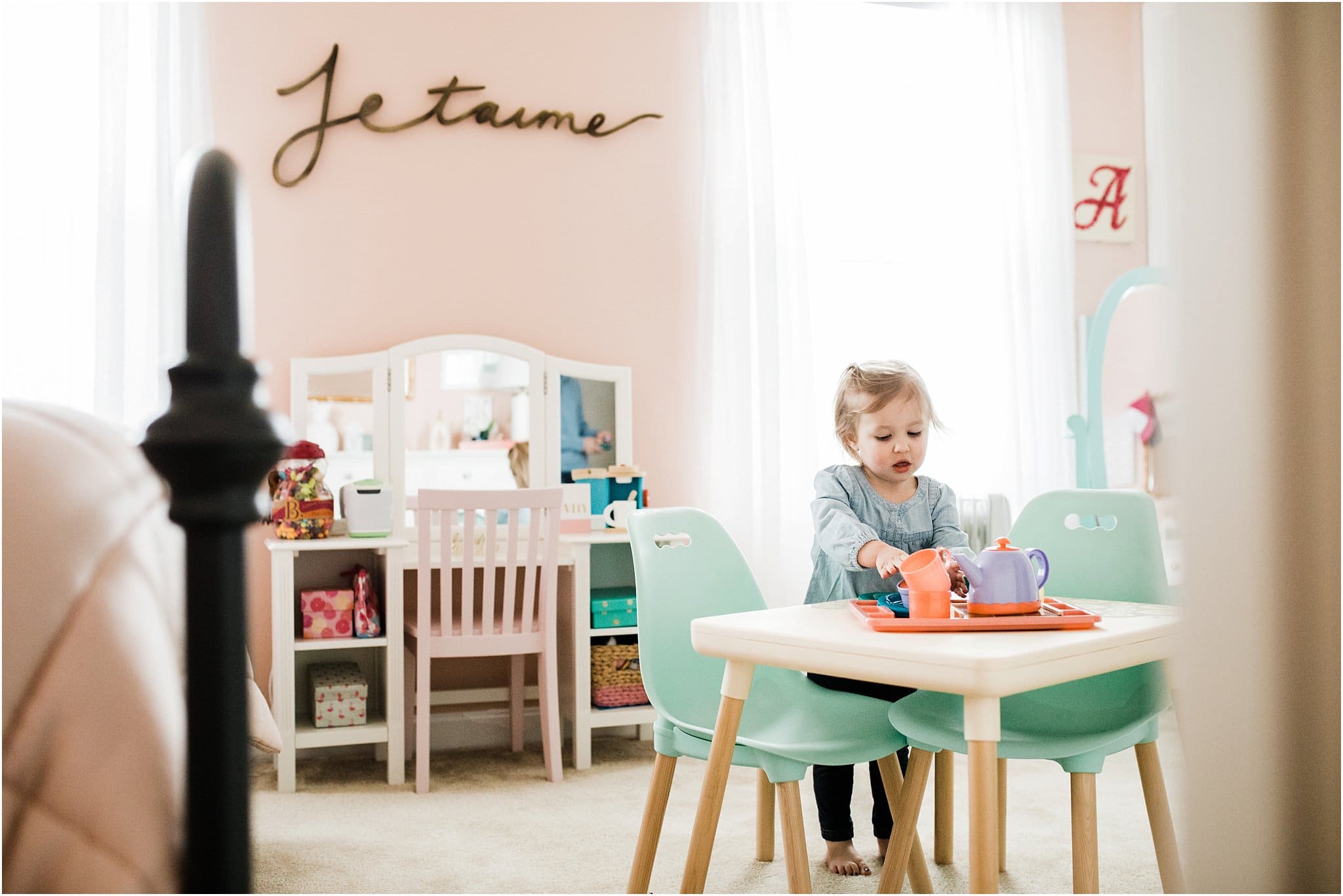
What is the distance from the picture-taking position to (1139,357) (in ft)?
12.7

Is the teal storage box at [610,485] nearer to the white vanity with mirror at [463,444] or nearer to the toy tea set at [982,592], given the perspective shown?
the white vanity with mirror at [463,444]

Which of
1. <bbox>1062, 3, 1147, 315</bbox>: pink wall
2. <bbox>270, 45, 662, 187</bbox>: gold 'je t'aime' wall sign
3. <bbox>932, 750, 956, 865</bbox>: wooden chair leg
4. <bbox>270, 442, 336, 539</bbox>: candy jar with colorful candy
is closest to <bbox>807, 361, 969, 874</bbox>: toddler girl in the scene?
<bbox>932, 750, 956, 865</bbox>: wooden chair leg

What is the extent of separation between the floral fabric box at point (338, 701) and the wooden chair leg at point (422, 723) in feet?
0.93

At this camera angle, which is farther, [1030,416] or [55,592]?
[1030,416]

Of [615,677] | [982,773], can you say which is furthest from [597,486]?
[982,773]

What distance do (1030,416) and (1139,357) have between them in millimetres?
504

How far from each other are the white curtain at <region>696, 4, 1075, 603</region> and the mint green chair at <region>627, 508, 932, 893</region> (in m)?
1.53

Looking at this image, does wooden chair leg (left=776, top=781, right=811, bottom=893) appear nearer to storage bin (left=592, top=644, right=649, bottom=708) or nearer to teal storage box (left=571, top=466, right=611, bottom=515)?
storage bin (left=592, top=644, right=649, bottom=708)

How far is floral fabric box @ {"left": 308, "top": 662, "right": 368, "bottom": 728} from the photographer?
9.38ft

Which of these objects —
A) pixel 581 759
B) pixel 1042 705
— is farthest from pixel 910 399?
pixel 581 759

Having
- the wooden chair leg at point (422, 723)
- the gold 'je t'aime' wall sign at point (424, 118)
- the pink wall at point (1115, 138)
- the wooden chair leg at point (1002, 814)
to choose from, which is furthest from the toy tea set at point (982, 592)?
the pink wall at point (1115, 138)

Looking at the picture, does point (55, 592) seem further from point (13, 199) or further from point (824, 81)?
point (824, 81)

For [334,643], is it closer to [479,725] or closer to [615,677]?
[479,725]

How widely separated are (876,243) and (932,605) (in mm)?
2596
